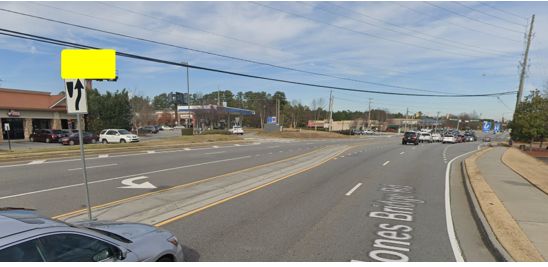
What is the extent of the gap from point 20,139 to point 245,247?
50.9 m

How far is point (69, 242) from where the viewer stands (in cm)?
348

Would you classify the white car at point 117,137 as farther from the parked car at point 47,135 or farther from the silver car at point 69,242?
the silver car at point 69,242

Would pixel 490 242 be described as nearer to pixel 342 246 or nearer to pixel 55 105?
pixel 342 246

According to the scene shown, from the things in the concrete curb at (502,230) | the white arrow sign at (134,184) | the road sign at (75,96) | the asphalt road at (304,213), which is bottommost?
the white arrow sign at (134,184)

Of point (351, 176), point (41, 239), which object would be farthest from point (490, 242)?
point (351, 176)

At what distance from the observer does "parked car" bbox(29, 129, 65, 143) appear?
43.3 meters

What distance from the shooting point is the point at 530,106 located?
4362cm

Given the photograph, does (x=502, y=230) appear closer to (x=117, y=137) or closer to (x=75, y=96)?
(x=75, y=96)

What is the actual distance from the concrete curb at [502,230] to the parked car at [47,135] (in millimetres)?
43358

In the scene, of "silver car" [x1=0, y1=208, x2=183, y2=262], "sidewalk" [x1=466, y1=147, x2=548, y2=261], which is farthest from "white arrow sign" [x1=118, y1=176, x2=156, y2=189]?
"sidewalk" [x1=466, y1=147, x2=548, y2=261]

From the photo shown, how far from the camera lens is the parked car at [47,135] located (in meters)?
43.3

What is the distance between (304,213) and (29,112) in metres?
49.4

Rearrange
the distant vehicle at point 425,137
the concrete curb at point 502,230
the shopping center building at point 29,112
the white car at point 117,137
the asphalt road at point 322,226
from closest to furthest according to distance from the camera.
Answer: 1. the concrete curb at point 502,230
2. the asphalt road at point 322,226
3. the white car at point 117,137
4. the shopping center building at point 29,112
5. the distant vehicle at point 425,137

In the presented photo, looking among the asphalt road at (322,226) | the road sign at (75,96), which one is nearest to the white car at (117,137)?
the asphalt road at (322,226)
